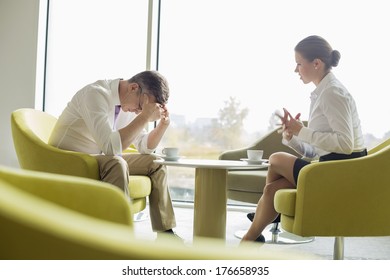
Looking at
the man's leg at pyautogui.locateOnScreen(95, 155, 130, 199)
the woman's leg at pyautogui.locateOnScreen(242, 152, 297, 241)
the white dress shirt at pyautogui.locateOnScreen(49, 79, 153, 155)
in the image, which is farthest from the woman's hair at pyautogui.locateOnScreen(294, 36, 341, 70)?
the man's leg at pyautogui.locateOnScreen(95, 155, 130, 199)

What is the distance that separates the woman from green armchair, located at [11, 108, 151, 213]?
2.26 feet

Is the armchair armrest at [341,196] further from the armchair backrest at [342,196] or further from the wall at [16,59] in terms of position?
the wall at [16,59]

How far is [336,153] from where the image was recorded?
250cm

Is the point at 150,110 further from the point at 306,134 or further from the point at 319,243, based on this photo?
the point at 319,243

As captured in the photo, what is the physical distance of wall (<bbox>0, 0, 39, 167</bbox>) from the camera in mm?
5246

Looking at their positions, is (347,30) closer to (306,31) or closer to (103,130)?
(306,31)

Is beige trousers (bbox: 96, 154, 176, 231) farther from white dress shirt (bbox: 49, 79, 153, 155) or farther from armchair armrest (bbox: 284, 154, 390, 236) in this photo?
armchair armrest (bbox: 284, 154, 390, 236)

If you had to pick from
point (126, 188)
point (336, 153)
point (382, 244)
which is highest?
point (336, 153)

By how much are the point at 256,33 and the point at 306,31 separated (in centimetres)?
49

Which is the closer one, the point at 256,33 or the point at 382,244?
the point at 382,244

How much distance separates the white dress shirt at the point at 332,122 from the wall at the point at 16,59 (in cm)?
364

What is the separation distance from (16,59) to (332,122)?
4.02 meters
